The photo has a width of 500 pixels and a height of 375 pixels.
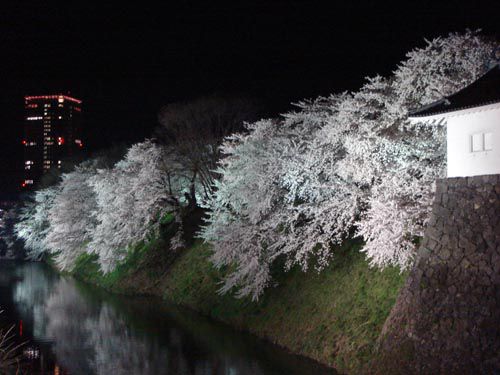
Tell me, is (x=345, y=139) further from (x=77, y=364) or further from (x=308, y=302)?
(x=77, y=364)

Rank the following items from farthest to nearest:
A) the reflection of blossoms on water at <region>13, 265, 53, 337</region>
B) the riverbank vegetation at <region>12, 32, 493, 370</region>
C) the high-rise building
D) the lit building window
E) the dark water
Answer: the high-rise building
the reflection of blossoms on water at <region>13, 265, 53, 337</region>
the dark water
the riverbank vegetation at <region>12, 32, 493, 370</region>
the lit building window

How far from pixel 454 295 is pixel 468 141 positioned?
11.9ft

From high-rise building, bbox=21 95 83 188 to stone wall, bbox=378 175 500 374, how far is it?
4882 inches

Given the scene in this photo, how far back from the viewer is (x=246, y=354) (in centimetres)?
1752

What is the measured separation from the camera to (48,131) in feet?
449

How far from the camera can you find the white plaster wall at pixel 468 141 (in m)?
12.7

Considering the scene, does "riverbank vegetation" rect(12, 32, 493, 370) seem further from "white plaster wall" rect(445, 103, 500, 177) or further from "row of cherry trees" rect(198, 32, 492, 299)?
"white plaster wall" rect(445, 103, 500, 177)

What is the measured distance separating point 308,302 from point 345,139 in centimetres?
548

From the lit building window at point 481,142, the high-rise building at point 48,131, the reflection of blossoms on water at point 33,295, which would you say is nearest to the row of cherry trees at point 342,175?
the lit building window at point 481,142

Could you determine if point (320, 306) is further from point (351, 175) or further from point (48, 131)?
point (48, 131)

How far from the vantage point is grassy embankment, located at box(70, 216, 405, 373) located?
15.2m

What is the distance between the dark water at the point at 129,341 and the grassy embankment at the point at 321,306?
1.97 ft

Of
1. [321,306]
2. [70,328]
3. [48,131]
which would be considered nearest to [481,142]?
[321,306]

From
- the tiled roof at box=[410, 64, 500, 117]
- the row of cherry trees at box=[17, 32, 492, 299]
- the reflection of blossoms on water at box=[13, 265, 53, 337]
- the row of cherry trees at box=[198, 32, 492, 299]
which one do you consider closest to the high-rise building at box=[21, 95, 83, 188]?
the reflection of blossoms on water at box=[13, 265, 53, 337]
